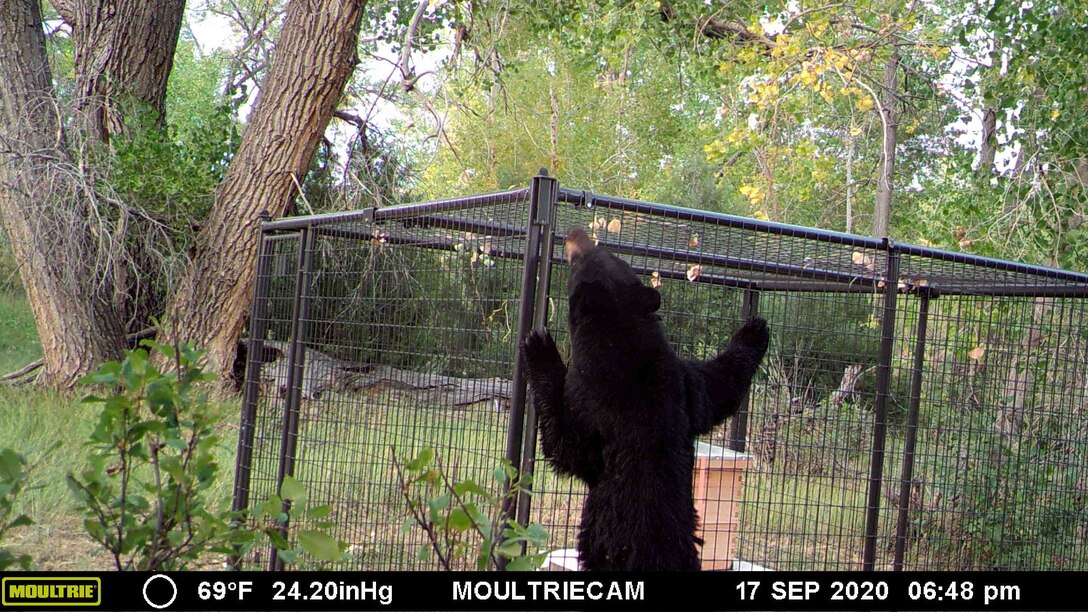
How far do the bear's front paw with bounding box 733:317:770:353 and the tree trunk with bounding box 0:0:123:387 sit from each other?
6144mm

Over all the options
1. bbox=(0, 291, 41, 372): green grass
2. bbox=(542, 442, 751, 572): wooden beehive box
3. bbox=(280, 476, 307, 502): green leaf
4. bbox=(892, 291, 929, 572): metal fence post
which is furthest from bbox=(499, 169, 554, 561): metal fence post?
bbox=(0, 291, 41, 372): green grass

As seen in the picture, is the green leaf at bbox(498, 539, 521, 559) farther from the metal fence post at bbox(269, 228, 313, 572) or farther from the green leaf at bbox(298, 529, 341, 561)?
the metal fence post at bbox(269, 228, 313, 572)

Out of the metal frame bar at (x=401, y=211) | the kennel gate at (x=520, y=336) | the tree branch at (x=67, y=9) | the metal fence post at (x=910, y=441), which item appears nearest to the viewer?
the metal frame bar at (x=401, y=211)

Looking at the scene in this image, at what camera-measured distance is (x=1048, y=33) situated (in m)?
6.57

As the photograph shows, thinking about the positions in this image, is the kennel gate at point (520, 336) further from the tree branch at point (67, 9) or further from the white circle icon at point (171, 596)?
the tree branch at point (67, 9)

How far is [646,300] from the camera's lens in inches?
123

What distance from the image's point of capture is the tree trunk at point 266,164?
26.9 feet

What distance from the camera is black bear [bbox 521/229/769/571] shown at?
302cm

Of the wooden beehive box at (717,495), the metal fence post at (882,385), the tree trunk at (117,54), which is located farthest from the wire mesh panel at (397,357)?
the tree trunk at (117,54)

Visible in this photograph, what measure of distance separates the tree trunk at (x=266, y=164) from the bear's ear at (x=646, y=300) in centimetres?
589

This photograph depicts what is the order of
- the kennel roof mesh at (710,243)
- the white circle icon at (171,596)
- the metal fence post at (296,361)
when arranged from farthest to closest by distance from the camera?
the metal fence post at (296,361)
the kennel roof mesh at (710,243)
the white circle icon at (171,596)

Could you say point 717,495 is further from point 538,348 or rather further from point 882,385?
point 538,348

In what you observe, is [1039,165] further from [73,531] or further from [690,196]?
[690,196]

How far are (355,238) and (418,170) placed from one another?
602 centimetres
